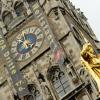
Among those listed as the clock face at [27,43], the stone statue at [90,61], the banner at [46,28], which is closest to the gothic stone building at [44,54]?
the clock face at [27,43]

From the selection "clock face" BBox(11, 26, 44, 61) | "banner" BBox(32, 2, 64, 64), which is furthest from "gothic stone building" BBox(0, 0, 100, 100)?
"banner" BBox(32, 2, 64, 64)

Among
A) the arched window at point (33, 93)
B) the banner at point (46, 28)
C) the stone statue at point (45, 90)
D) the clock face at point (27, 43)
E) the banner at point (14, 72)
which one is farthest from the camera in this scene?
the clock face at point (27, 43)

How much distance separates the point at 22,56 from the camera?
25.9m

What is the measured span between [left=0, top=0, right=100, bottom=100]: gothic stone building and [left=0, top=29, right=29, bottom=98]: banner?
180 mm

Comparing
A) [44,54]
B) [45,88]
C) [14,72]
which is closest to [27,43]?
[44,54]

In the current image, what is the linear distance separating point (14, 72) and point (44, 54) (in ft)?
5.69

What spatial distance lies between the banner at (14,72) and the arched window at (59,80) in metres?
1.37

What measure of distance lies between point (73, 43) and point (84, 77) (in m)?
2.26

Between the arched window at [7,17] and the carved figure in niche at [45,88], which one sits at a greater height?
the arched window at [7,17]

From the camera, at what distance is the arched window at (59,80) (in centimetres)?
2323

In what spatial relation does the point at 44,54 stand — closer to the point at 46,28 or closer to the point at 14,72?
the point at 46,28

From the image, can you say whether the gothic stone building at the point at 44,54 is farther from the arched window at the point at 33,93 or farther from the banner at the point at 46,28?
the banner at the point at 46,28

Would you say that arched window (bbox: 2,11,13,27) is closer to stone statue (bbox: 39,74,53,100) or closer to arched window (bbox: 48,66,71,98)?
arched window (bbox: 48,66,71,98)

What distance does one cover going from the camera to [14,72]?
25.1 metres
